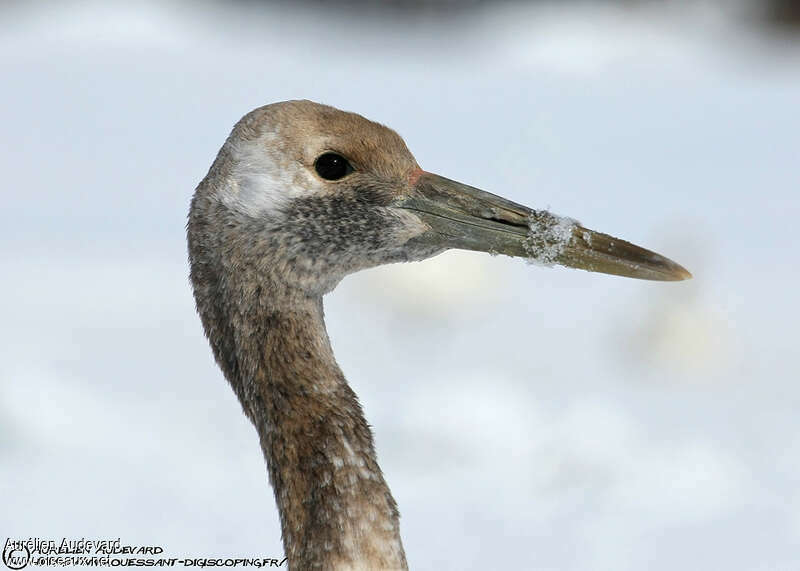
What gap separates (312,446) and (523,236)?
75cm

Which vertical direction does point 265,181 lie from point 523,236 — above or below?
above

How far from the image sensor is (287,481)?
8.32ft

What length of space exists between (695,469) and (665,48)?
26.4ft

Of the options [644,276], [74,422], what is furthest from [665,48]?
[644,276]

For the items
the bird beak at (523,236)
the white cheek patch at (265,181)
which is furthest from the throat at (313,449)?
the bird beak at (523,236)

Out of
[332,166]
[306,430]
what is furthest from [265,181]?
[306,430]

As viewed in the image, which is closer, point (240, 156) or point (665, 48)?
point (240, 156)

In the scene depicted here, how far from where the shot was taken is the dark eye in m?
2.59

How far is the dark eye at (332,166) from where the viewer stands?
2.59 meters

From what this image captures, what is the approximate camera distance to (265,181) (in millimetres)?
2545

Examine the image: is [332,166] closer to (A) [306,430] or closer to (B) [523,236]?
(B) [523,236]

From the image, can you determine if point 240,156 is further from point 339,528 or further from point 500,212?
point 339,528

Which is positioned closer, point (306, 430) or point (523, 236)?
point (306, 430)

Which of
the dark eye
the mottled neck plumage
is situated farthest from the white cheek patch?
Result: the mottled neck plumage
